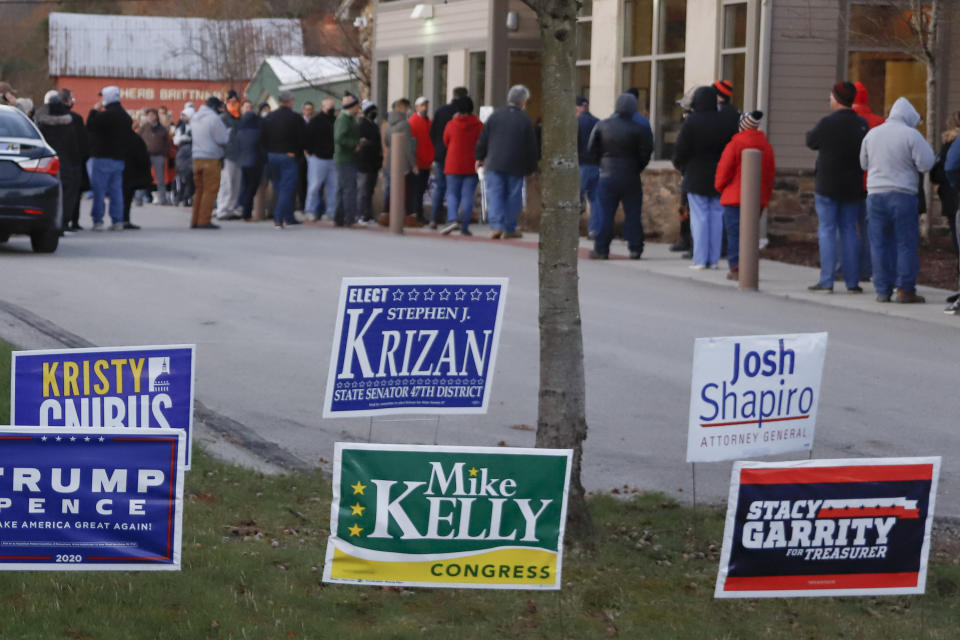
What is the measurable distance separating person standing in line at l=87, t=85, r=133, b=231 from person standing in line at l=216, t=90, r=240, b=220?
Answer: 2.90 m

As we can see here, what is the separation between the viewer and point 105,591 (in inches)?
209

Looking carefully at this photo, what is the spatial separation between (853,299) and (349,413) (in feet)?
27.7

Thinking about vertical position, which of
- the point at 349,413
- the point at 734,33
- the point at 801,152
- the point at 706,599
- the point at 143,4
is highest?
the point at 143,4

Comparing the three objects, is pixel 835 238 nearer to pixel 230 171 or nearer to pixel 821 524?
pixel 821 524

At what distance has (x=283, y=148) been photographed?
23109 mm

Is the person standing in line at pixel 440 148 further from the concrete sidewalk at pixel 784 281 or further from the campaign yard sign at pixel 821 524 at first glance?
the campaign yard sign at pixel 821 524

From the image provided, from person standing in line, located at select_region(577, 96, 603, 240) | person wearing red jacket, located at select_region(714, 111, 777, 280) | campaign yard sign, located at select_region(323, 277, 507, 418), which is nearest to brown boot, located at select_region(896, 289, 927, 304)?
person wearing red jacket, located at select_region(714, 111, 777, 280)

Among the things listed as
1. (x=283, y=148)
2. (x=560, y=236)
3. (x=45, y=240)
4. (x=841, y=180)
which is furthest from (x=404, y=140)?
(x=560, y=236)

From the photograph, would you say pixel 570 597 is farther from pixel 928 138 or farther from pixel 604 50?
pixel 604 50

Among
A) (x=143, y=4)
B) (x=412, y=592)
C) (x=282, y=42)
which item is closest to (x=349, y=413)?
(x=412, y=592)

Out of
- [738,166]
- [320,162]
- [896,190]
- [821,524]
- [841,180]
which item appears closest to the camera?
[821,524]

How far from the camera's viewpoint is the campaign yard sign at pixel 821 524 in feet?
16.4

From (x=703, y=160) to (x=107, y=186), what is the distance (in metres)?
8.24

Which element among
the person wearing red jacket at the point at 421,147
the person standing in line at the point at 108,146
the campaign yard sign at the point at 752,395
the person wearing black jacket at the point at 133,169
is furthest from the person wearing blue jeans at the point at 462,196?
the campaign yard sign at the point at 752,395
